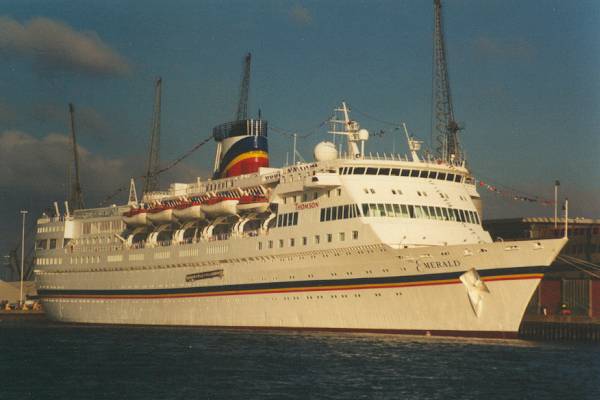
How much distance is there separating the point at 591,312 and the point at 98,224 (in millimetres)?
34214

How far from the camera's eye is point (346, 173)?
1869 inches

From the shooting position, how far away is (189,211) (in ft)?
183

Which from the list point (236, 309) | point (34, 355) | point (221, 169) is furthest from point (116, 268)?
point (34, 355)

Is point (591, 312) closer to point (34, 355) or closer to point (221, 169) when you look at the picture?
point (221, 169)

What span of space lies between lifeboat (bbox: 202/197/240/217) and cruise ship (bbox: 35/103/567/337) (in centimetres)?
8

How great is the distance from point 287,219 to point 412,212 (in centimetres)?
716

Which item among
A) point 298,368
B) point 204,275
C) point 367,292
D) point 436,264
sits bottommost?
point 298,368

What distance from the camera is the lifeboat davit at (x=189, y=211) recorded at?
5556 cm

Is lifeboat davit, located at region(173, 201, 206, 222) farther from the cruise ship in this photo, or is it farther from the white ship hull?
the white ship hull

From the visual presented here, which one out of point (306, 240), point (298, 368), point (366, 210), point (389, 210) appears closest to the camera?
point (298, 368)

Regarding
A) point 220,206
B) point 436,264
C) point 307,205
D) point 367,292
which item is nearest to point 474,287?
point 436,264

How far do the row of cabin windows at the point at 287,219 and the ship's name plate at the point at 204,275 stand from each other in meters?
5.17

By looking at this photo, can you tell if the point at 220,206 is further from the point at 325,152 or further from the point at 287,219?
the point at 325,152

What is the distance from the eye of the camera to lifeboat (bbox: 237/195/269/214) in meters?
51.6
